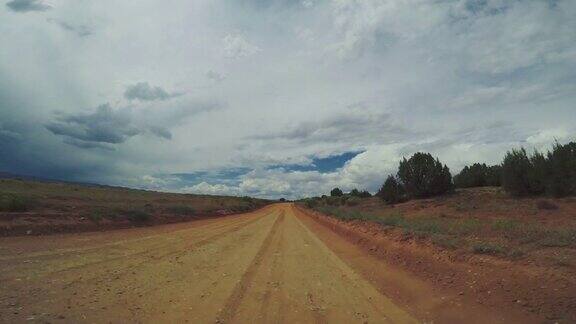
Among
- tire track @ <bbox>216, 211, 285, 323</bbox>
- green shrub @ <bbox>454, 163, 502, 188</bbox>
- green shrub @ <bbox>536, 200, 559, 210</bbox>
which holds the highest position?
green shrub @ <bbox>454, 163, 502, 188</bbox>

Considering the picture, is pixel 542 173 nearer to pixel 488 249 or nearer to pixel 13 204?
pixel 488 249

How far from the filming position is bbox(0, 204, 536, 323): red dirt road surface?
7.27 m

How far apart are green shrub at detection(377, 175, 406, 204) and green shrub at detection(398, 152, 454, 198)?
938 millimetres

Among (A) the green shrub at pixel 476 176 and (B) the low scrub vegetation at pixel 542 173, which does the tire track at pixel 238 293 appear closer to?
(B) the low scrub vegetation at pixel 542 173

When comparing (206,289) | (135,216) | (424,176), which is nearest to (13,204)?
(135,216)

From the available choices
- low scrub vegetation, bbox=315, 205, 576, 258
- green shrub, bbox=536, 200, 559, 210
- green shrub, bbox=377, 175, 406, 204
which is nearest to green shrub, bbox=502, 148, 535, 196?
green shrub, bbox=536, 200, 559, 210

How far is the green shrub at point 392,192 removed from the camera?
171ft

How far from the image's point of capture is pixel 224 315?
24.1 ft

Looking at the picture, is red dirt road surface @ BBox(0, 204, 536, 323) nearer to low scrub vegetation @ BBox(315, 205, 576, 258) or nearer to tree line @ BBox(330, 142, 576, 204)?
low scrub vegetation @ BBox(315, 205, 576, 258)

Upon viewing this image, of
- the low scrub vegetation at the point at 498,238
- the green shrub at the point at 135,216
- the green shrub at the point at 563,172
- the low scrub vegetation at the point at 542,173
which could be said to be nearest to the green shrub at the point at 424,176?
the low scrub vegetation at the point at 542,173

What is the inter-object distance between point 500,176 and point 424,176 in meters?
9.18

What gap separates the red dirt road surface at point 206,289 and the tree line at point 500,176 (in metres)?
24.2

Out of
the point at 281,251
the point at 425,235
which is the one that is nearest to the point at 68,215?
the point at 281,251

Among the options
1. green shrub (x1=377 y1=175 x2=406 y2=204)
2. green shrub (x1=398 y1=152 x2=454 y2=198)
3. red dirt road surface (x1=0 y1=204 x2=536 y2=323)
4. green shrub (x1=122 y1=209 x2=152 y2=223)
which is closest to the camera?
red dirt road surface (x1=0 y1=204 x2=536 y2=323)
